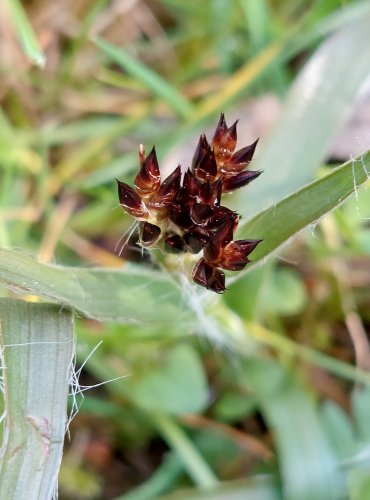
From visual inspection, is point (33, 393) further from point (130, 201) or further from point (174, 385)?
point (174, 385)

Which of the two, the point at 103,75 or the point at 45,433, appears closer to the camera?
the point at 45,433

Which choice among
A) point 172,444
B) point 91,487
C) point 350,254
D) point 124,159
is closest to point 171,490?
point 172,444

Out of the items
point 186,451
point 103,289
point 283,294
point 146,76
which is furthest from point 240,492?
point 146,76

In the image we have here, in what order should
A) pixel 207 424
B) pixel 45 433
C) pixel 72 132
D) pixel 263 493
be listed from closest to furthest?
pixel 45 433, pixel 263 493, pixel 207 424, pixel 72 132

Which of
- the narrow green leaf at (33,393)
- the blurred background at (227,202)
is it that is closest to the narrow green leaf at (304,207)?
the narrow green leaf at (33,393)

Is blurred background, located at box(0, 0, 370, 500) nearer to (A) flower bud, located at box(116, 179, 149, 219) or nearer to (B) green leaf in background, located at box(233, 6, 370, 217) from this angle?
(B) green leaf in background, located at box(233, 6, 370, 217)

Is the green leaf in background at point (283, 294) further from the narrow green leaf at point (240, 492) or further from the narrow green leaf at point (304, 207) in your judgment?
the narrow green leaf at point (304, 207)

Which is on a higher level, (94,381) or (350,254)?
(350,254)

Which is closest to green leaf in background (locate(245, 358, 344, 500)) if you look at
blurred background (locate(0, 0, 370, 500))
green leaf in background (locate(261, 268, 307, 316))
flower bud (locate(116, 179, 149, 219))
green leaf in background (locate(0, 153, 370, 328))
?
blurred background (locate(0, 0, 370, 500))

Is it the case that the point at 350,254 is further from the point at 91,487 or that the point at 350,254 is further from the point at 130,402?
the point at 91,487
